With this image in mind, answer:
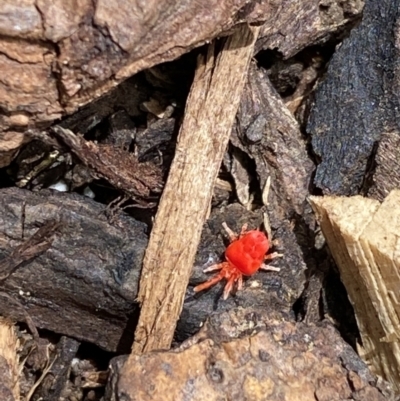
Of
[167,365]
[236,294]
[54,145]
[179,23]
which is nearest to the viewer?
[179,23]

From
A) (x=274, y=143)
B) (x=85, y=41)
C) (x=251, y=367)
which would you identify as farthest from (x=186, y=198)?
(x=85, y=41)

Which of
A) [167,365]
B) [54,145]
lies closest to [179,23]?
[54,145]

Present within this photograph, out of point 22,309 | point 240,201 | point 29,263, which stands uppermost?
point 240,201

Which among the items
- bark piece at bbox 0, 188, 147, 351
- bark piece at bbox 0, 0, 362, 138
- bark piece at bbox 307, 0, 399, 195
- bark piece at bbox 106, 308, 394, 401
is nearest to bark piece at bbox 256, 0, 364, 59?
bark piece at bbox 307, 0, 399, 195

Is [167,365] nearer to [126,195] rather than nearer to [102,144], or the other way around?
[126,195]

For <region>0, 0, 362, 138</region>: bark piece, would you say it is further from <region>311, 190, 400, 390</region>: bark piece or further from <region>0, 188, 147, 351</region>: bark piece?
<region>311, 190, 400, 390</region>: bark piece

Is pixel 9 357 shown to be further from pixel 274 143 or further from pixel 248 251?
pixel 274 143
